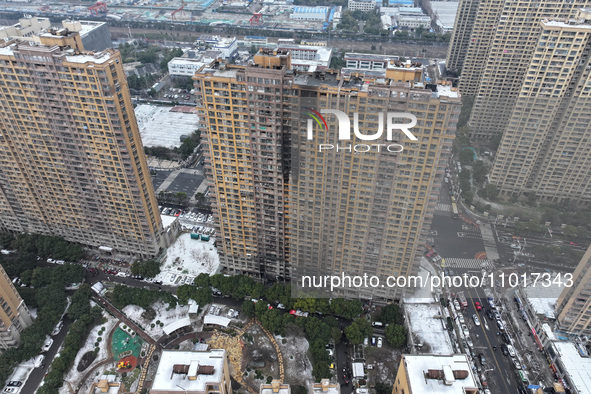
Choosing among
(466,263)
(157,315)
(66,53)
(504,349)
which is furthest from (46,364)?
(466,263)

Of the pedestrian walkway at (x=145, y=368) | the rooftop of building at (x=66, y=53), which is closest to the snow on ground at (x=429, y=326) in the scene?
the pedestrian walkway at (x=145, y=368)

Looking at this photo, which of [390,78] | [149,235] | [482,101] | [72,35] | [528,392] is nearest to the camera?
[390,78]

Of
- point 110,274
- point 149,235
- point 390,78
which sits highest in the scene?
point 390,78

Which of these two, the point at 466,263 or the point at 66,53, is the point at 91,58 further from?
the point at 466,263

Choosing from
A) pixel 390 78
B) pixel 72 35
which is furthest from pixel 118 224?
pixel 390 78

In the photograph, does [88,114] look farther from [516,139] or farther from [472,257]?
[516,139]
